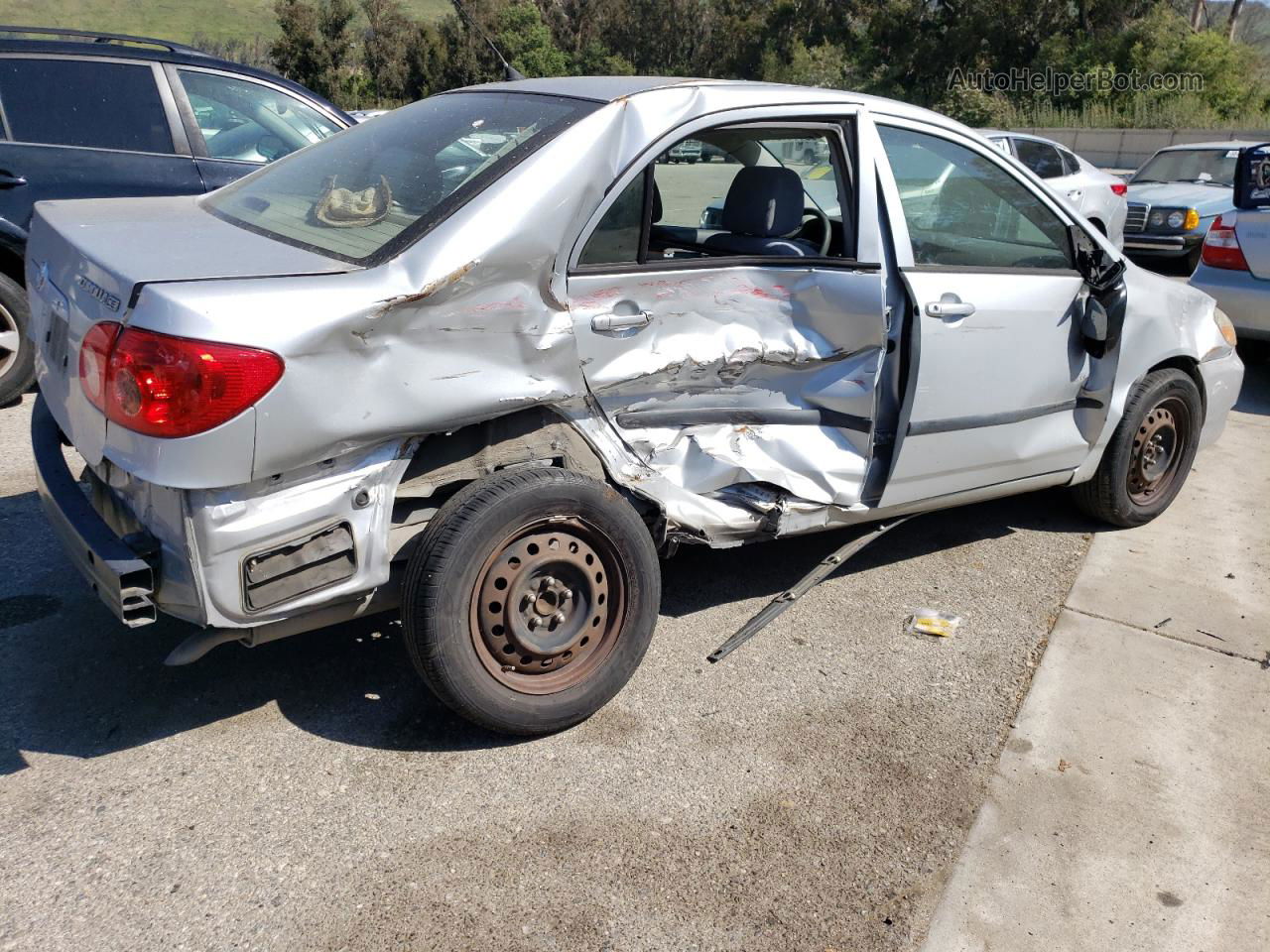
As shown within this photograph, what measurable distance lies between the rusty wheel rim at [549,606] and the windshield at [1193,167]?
12269 mm

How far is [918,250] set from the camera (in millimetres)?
3916

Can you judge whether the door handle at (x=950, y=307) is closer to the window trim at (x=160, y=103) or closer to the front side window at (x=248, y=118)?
the front side window at (x=248, y=118)

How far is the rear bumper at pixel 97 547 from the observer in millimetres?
2705

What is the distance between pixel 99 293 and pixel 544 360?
1.14 m

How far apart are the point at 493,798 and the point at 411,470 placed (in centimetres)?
92

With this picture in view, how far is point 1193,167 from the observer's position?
13.6 metres

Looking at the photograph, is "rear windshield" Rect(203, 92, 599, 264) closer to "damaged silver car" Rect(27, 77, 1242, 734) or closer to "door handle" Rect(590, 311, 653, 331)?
"damaged silver car" Rect(27, 77, 1242, 734)

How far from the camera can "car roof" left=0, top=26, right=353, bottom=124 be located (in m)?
5.93

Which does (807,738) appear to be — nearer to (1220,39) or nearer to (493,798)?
(493,798)

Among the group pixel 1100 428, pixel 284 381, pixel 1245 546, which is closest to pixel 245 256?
pixel 284 381

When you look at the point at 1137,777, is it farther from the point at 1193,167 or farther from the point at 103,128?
the point at 1193,167

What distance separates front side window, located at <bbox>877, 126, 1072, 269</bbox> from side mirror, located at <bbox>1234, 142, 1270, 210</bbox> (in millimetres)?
3825

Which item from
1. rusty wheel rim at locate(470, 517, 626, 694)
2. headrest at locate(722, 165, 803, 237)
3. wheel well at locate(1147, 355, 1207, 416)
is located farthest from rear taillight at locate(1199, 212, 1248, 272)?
rusty wheel rim at locate(470, 517, 626, 694)

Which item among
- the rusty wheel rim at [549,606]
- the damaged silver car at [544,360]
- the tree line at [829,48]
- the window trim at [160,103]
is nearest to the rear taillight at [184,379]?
the damaged silver car at [544,360]
